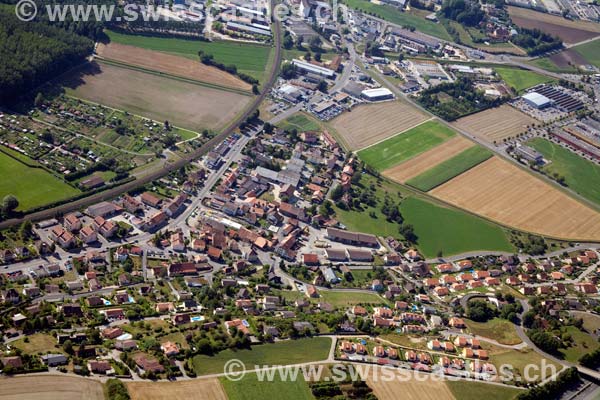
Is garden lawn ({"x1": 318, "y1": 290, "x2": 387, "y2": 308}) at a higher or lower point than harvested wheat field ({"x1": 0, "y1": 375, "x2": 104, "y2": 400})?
higher

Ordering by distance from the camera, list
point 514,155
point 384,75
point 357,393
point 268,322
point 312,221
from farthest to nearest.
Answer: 1. point 384,75
2. point 514,155
3. point 312,221
4. point 268,322
5. point 357,393

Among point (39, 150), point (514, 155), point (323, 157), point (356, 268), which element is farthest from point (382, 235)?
point (39, 150)

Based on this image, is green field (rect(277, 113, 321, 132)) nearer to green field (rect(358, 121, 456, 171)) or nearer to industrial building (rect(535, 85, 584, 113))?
green field (rect(358, 121, 456, 171))

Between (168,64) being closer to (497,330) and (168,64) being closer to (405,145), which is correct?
(405,145)

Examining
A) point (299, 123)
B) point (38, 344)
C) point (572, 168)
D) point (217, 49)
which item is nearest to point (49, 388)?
point (38, 344)

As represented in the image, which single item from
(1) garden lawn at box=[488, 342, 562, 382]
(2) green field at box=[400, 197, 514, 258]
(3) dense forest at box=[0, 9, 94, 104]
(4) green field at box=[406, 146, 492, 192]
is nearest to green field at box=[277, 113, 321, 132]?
(4) green field at box=[406, 146, 492, 192]

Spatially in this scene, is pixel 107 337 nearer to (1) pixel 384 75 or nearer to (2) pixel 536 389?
(2) pixel 536 389
